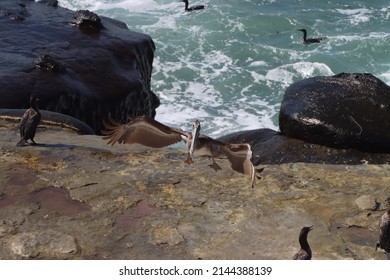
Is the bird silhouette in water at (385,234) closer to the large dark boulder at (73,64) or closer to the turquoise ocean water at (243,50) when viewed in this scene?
the large dark boulder at (73,64)

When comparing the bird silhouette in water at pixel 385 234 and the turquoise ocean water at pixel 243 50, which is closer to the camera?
the bird silhouette in water at pixel 385 234

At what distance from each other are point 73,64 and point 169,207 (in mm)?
8874

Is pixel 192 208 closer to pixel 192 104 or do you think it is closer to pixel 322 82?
pixel 322 82

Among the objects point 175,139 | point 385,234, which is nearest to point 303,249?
point 385,234

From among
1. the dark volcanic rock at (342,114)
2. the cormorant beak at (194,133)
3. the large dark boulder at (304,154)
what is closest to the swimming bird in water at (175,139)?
the cormorant beak at (194,133)

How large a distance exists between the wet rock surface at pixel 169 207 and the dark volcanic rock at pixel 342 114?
12.5 ft

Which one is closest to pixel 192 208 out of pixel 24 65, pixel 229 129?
pixel 24 65

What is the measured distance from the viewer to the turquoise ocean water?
2238cm

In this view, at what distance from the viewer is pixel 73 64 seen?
52.8ft

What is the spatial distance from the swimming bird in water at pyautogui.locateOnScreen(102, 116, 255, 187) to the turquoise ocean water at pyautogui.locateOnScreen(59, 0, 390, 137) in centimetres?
1241

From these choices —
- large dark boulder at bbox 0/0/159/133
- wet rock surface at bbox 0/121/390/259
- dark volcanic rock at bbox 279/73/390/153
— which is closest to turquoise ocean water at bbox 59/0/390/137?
large dark boulder at bbox 0/0/159/133

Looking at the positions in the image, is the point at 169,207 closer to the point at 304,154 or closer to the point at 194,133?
the point at 194,133

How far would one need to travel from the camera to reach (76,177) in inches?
349

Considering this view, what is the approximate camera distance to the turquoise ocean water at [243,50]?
73.4 ft
